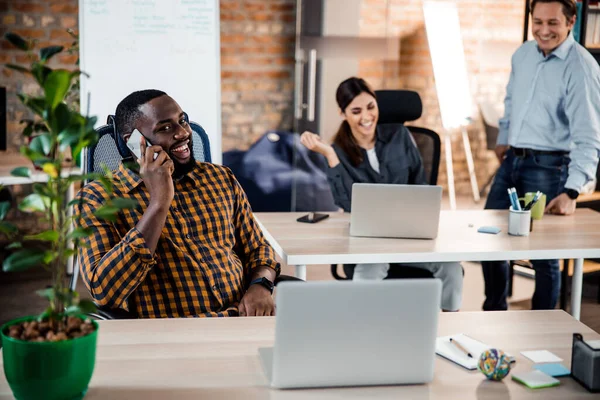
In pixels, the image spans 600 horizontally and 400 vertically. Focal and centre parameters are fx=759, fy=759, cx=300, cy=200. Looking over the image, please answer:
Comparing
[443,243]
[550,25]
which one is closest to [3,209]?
[443,243]

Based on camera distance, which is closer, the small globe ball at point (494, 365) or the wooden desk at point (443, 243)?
the small globe ball at point (494, 365)

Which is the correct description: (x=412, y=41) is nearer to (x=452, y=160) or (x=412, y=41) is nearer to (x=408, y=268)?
(x=452, y=160)

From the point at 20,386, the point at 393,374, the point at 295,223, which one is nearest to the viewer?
the point at 20,386

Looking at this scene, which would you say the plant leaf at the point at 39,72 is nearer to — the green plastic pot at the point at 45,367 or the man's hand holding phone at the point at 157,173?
the green plastic pot at the point at 45,367

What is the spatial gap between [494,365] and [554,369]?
0.14 metres

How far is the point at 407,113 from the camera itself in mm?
3277

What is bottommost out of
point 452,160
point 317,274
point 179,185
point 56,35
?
point 317,274

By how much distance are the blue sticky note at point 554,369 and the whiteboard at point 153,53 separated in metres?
2.96

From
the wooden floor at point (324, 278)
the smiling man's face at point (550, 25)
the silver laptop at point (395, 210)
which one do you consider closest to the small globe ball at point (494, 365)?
the silver laptop at point (395, 210)

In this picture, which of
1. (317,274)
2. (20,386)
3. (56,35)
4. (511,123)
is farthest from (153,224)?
(56,35)

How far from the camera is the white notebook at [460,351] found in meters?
1.47

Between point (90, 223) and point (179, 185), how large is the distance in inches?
13.6

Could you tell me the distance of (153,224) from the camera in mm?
1908

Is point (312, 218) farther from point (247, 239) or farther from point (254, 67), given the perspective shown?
point (254, 67)
